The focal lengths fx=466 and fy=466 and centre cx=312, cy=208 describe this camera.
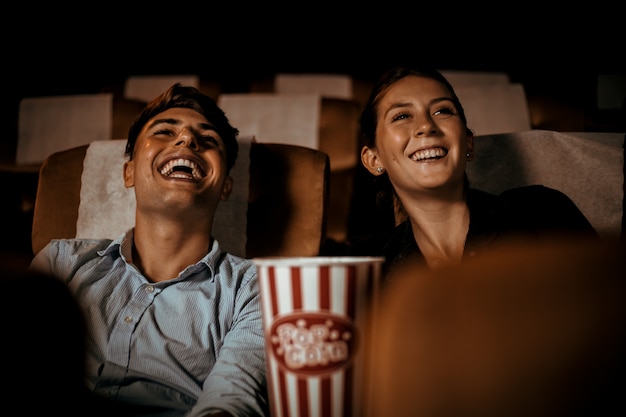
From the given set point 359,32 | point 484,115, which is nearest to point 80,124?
point 359,32

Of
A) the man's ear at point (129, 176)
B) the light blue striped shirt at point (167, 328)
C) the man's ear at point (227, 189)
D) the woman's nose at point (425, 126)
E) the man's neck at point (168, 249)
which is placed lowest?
the light blue striped shirt at point (167, 328)

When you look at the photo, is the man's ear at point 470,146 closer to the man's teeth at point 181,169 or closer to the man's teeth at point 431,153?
the man's teeth at point 431,153

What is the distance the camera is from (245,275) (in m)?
1.05

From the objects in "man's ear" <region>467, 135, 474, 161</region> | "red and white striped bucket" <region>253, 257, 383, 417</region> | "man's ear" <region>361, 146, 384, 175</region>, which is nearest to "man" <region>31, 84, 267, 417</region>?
"red and white striped bucket" <region>253, 257, 383, 417</region>

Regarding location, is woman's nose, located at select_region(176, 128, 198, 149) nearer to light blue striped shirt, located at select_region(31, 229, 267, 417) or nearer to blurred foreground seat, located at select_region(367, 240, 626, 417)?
light blue striped shirt, located at select_region(31, 229, 267, 417)

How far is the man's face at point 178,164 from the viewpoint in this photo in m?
1.05

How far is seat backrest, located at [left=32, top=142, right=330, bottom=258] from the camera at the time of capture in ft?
4.04

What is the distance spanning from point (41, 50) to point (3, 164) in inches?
38.4

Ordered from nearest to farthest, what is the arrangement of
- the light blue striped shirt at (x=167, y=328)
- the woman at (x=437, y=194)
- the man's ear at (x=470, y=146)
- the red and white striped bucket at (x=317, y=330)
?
the red and white striped bucket at (x=317, y=330) → the light blue striped shirt at (x=167, y=328) → the woman at (x=437, y=194) → the man's ear at (x=470, y=146)

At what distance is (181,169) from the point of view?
1.10 meters

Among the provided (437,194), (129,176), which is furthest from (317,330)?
(129,176)

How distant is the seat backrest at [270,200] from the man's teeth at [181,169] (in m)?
0.24

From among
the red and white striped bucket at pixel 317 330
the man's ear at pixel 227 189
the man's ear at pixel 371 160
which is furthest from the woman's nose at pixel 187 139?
the red and white striped bucket at pixel 317 330

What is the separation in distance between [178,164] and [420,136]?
0.56 meters
